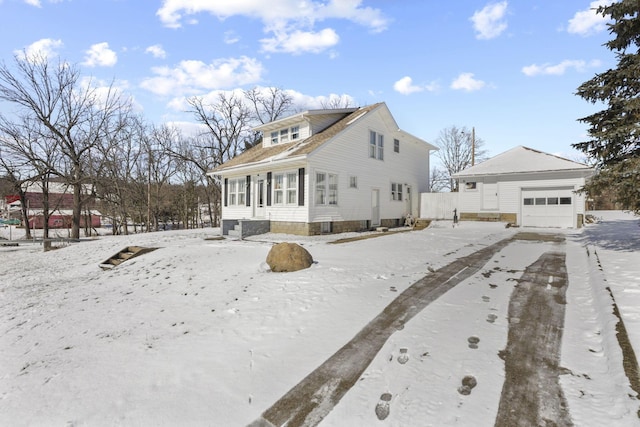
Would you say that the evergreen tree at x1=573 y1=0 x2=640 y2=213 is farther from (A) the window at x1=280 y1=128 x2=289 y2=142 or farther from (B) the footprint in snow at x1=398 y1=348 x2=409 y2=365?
(A) the window at x1=280 y1=128 x2=289 y2=142

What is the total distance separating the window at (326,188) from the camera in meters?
14.7

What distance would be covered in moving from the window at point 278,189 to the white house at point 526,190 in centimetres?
1146

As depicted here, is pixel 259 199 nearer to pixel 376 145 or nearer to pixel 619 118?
pixel 376 145

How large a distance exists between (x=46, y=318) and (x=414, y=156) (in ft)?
68.3

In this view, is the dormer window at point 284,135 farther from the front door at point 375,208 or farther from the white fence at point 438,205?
the white fence at point 438,205

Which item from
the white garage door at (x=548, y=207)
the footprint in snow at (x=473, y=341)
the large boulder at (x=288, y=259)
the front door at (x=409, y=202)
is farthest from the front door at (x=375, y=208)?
the footprint in snow at (x=473, y=341)

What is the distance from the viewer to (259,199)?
16.8 metres

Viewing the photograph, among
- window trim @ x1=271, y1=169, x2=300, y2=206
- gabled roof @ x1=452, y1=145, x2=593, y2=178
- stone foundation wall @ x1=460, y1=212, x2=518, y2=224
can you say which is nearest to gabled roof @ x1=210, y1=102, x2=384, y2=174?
window trim @ x1=271, y1=169, x2=300, y2=206

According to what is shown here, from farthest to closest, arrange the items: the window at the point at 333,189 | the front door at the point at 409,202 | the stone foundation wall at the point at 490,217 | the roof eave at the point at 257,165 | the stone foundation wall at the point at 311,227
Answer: the front door at the point at 409,202 → the stone foundation wall at the point at 490,217 → the window at the point at 333,189 → the stone foundation wall at the point at 311,227 → the roof eave at the point at 257,165

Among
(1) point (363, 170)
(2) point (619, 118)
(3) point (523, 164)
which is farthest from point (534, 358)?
(3) point (523, 164)

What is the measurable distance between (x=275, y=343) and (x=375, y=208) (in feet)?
47.8

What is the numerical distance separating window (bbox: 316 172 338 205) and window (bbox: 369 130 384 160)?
11.8 feet

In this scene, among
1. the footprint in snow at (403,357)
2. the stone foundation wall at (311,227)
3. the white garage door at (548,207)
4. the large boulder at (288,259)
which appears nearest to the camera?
the footprint in snow at (403,357)

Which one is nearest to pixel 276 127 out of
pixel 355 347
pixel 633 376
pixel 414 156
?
pixel 414 156
